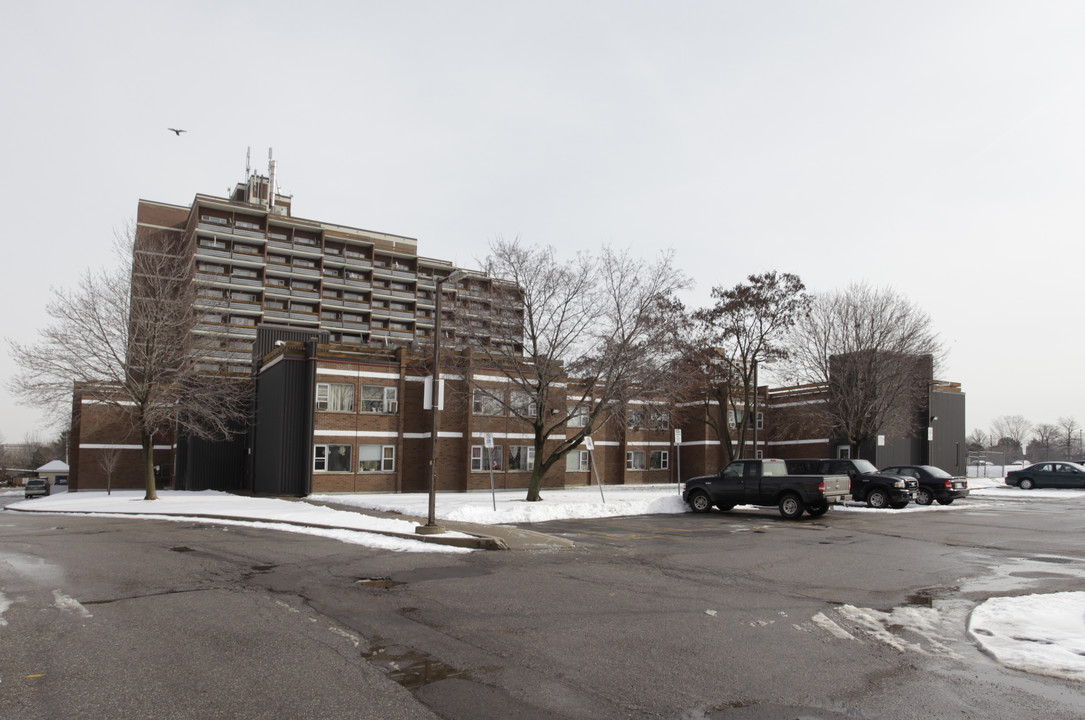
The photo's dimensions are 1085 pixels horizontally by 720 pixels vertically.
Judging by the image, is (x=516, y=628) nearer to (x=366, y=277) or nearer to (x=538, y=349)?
(x=538, y=349)

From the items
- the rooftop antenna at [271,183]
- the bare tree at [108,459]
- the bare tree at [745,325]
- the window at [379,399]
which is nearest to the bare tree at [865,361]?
the bare tree at [745,325]

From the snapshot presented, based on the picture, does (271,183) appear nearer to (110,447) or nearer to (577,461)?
(110,447)

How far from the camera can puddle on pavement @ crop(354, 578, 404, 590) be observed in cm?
1038

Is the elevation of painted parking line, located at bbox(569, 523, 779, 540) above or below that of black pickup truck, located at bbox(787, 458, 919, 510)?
below

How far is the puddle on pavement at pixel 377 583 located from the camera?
10.4 meters

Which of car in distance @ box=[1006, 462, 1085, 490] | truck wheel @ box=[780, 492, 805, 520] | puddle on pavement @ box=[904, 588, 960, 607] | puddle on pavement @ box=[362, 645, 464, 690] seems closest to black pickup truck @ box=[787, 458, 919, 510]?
truck wheel @ box=[780, 492, 805, 520]

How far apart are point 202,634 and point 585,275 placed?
23.4 m

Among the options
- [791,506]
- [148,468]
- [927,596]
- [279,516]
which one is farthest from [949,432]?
[148,468]

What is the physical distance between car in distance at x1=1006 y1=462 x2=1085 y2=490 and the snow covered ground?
6593mm

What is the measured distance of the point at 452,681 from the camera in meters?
5.98

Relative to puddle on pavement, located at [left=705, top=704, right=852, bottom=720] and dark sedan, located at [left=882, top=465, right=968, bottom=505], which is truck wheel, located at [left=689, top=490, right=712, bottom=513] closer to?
dark sedan, located at [left=882, top=465, right=968, bottom=505]

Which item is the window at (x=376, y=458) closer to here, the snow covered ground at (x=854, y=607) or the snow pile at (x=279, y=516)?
the snow covered ground at (x=854, y=607)

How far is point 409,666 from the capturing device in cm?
641

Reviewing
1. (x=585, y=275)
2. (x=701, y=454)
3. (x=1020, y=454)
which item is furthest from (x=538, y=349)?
(x=1020, y=454)
